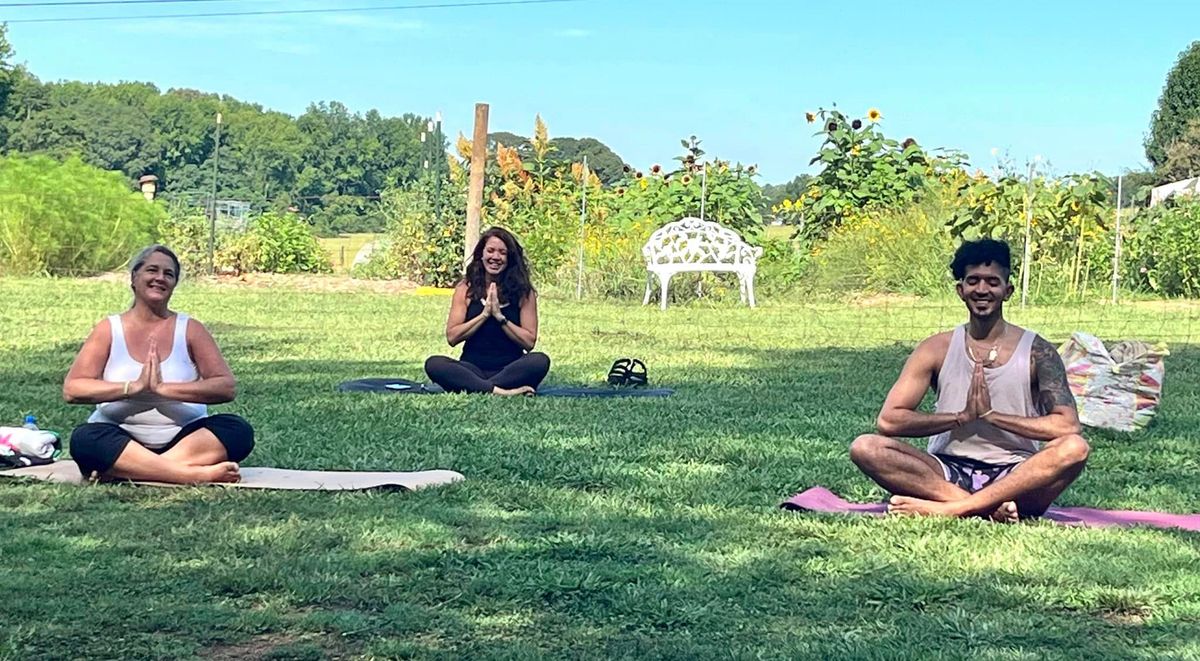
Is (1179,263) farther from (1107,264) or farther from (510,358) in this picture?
(510,358)

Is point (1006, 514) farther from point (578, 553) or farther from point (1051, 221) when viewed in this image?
point (1051, 221)

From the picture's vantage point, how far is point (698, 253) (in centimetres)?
1948

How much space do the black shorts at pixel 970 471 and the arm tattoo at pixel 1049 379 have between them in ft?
0.88

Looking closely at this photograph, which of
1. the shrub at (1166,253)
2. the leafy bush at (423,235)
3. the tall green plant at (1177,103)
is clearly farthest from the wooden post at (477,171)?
the tall green plant at (1177,103)

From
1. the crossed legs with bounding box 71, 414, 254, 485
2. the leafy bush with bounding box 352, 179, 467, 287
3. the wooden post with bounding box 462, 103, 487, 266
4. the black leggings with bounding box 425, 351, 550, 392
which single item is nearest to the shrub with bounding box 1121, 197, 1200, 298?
the wooden post with bounding box 462, 103, 487, 266

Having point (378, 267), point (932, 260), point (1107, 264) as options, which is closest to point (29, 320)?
point (378, 267)

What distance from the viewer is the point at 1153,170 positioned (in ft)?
175

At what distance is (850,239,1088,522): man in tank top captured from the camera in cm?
551

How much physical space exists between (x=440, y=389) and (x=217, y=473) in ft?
11.8

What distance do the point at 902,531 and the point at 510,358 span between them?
481 centimetres

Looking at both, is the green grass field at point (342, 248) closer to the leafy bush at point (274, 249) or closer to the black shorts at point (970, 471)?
the leafy bush at point (274, 249)

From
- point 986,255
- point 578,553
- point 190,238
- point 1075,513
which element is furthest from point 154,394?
point 190,238

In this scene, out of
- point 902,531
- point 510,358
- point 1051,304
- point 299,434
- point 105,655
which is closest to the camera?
point 105,655

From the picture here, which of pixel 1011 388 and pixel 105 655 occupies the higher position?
pixel 1011 388
